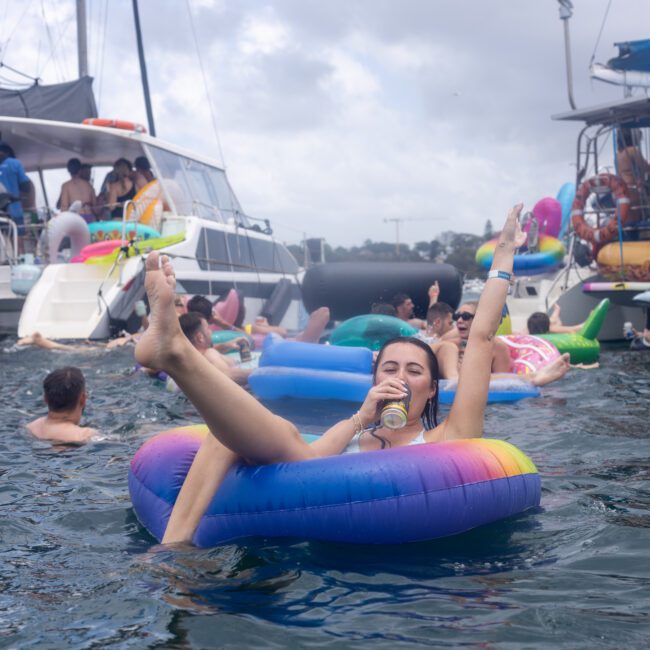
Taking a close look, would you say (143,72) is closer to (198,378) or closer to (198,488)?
(198,488)

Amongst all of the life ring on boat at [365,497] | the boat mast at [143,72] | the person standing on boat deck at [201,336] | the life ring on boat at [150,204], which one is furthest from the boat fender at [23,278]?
the life ring on boat at [365,497]

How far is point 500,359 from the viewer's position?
7.96 meters

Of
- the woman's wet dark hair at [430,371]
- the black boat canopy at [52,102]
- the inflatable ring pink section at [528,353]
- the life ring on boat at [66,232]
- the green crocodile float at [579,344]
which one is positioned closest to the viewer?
the woman's wet dark hair at [430,371]

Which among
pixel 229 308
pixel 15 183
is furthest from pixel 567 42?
pixel 15 183

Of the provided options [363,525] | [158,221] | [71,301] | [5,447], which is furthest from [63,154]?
→ [363,525]

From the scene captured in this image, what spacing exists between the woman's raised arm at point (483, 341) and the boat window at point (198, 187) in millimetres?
10114

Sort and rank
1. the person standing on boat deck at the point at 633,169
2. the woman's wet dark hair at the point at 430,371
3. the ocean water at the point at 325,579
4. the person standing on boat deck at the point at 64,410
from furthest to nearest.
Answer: the person standing on boat deck at the point at 633,169
the person standing on boat deck at the point at 64,410
the woman's wet dark hair at the point at 430,371
the ocean water at the point at 325,579

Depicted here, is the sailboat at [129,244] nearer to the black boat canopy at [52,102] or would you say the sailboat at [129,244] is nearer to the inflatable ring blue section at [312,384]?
the black boat canopy at [52,102]

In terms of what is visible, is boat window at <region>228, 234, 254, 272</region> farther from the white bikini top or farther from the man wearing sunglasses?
the white bikini top

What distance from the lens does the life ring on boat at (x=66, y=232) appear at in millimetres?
12383

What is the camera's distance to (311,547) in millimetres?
3268

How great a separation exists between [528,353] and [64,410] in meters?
4.60

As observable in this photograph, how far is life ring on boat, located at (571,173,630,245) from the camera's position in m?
13.5

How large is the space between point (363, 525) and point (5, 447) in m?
3.14
